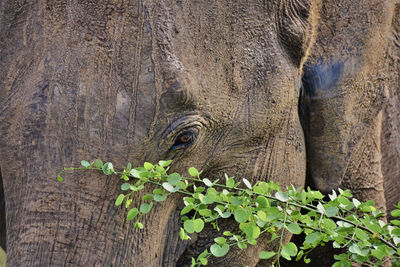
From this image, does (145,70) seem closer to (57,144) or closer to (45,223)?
(57,144)

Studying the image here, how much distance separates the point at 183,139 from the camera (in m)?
1.20

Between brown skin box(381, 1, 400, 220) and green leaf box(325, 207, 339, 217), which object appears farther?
brown skin box(381, 1, 400, 220)

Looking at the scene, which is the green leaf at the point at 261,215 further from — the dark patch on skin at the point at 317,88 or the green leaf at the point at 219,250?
the dark patch on skin at the point at 317,88

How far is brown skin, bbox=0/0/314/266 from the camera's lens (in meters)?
1.13

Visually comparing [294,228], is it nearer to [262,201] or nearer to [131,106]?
[262,201]

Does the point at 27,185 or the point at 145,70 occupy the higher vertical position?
the point at 145,70

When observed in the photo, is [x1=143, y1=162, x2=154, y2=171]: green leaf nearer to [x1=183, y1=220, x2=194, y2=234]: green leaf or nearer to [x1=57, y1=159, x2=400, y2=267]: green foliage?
[x1=57, y1=159, x2=400, y2=267]: green foliage

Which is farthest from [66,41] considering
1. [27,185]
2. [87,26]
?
[27,185]

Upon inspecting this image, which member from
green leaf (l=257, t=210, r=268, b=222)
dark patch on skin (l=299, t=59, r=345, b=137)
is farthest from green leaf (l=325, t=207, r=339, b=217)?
dark patch on skin (l=299, t=59, r=345, b=137)

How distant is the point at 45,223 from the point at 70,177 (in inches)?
3.4

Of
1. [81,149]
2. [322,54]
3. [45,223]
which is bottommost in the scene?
[45,223]

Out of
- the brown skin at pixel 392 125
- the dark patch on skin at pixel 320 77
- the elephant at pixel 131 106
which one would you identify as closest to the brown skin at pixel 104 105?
the elephant at pixel 131 106

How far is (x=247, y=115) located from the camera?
1.30 meters

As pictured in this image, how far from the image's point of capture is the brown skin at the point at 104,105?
1.13 m
